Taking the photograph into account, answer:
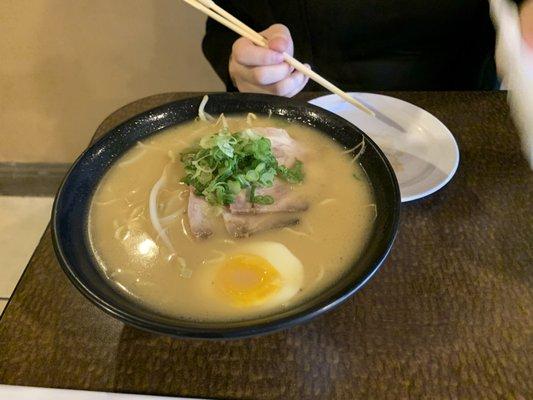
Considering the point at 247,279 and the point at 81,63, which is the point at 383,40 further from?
the point at 81,63

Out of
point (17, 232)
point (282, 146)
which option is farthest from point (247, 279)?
point (17, 232)

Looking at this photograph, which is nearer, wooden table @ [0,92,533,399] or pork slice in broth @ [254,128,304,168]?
wooden table @ [0,92,533,399]

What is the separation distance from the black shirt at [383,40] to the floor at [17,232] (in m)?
1.51

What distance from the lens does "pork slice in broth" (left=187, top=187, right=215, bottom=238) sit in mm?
1068

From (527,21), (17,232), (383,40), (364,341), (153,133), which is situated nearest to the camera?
(364,341)

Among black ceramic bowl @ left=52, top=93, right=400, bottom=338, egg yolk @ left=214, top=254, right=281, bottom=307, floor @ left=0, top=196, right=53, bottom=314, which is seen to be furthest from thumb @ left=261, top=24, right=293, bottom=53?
floor @ left=0, top=196, right=53, bottom=314

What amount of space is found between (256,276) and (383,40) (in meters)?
1.28

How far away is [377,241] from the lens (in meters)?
0.95

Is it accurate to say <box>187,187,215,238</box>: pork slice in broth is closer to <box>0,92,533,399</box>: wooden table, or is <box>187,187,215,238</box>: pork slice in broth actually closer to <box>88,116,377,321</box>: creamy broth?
<box>88,116,377,321</box>: creamy broth

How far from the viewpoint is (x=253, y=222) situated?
1074 mm

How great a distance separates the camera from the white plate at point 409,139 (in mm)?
1380

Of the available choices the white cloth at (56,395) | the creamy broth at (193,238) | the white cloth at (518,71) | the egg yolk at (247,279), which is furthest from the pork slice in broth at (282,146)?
the white cloth at (56,395)

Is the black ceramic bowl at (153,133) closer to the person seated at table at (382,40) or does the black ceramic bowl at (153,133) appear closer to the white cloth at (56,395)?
the white cloth at (56,395)

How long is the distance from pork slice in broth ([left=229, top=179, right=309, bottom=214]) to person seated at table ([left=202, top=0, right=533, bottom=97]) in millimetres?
818
